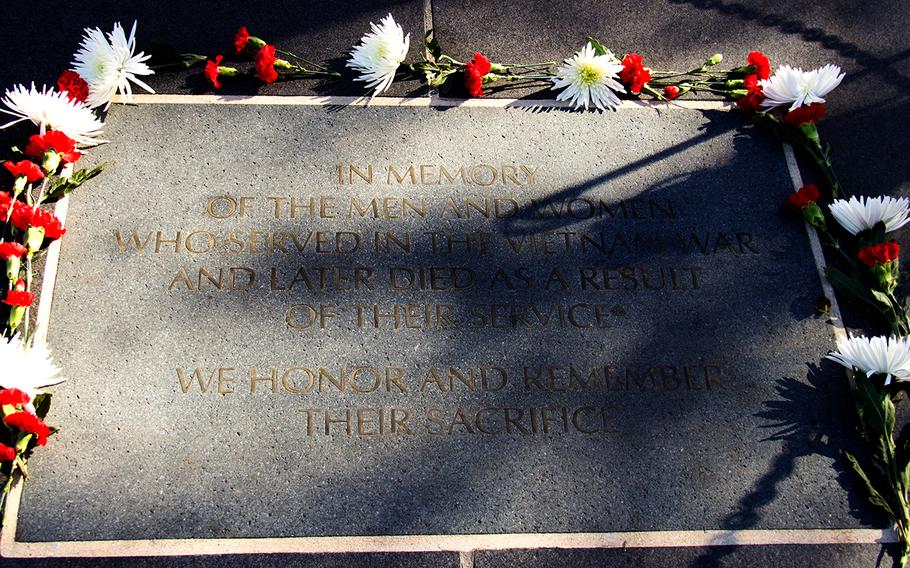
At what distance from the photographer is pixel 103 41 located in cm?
360

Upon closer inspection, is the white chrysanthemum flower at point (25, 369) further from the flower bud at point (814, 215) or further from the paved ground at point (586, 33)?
the flower bud at point (814, 215)

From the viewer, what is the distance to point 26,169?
3.24 m

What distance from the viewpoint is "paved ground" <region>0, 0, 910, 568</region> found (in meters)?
3.73

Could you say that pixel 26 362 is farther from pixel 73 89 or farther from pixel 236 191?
pixel 73 89

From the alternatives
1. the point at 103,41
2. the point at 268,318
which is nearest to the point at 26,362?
the point at 268,318

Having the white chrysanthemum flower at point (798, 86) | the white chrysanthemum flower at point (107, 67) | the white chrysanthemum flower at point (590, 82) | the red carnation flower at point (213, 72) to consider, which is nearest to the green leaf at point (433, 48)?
the white chrysanthemum flower at point (590, 82)

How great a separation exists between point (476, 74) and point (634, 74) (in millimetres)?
761

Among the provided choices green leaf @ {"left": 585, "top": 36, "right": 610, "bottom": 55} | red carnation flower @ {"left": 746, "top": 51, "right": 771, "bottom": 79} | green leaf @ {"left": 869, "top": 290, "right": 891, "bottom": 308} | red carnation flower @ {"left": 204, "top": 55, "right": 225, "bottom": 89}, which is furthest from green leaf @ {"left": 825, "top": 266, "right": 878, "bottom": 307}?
red carnation flower @ {"left": 204, "top": 55, "right": 225, "bottom": 89}

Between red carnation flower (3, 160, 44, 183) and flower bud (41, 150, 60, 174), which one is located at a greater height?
flower bud (41, 150, 60, 174)

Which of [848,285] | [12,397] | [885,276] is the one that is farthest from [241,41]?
[885,276]

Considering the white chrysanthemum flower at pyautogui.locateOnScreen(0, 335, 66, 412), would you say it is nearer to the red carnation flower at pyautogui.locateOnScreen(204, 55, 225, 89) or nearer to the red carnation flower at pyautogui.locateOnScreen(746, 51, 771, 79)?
the red carnation flower at pyautogui.locateOnScreen(204, 55, 225, 89)

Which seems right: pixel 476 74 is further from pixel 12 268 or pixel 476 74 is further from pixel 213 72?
pixel 12 268

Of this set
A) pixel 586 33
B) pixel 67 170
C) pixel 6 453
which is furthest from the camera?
pixel 586 33

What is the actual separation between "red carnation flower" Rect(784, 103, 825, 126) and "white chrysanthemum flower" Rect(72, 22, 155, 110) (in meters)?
2.98
